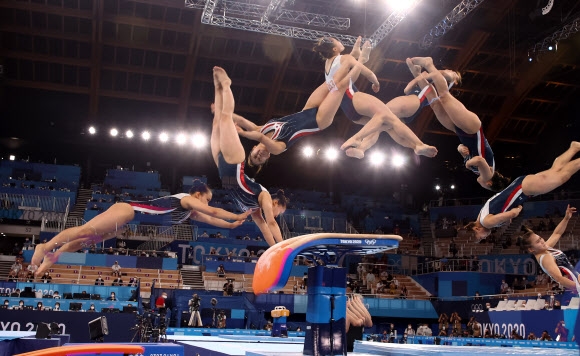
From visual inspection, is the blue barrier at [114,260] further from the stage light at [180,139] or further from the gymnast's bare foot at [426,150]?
the gymnast's bare foot at [426,150]

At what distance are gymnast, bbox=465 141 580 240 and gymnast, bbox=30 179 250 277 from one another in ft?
11.0

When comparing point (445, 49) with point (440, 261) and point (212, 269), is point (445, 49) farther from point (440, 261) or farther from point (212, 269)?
point (212, 269)

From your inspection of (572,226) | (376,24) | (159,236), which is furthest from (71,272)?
(572,226)

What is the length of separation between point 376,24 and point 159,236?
1095 cm

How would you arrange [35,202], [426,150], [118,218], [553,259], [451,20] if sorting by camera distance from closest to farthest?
1. [426,150]
2. [118,218]
3. [553,259]
4. [451,20]
5. [35,202]

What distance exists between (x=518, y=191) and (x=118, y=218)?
5506 millimetres

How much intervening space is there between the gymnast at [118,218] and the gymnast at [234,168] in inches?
9.8

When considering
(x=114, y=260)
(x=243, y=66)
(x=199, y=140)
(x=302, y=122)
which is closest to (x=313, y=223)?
(x=199, y=140)

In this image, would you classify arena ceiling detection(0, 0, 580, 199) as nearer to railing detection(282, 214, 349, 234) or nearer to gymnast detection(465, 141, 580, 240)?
railing detection(282, 214, 349, 234)

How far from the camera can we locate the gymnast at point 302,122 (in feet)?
24.7

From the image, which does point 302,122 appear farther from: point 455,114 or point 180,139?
point 180,139

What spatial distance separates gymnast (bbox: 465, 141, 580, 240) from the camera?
822 centimetres

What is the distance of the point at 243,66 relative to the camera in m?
23.4

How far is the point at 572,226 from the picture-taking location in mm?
23062
